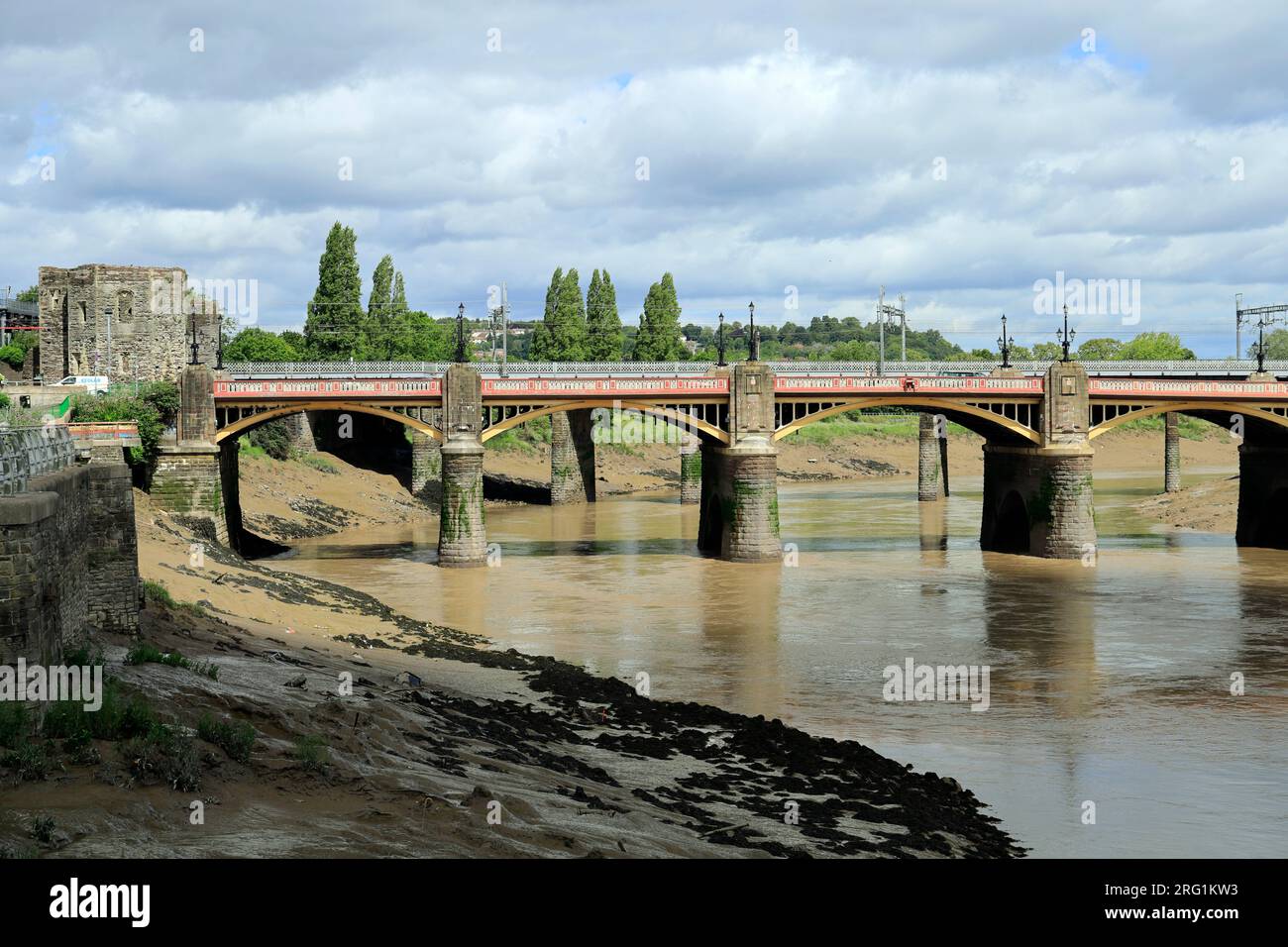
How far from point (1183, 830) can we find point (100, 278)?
2833 inches

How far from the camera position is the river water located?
23.5 metres

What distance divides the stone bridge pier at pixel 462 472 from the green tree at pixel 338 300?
3325 centimetres

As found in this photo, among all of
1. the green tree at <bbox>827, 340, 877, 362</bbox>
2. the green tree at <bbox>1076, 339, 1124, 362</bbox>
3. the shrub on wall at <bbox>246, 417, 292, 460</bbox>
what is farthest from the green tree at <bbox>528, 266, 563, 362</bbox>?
the green tree at <bbox>1076, 339, 1124, 362</bbox>

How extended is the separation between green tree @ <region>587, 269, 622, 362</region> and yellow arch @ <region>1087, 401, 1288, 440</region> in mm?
50147

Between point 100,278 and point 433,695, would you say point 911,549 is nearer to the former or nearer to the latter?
point 433,695

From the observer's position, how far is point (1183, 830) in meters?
20.8

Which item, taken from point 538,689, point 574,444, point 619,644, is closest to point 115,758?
point 538,689

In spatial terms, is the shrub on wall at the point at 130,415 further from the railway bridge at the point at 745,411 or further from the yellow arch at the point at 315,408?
the yellow arch at the point at 315,408

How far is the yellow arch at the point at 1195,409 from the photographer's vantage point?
2514 inches

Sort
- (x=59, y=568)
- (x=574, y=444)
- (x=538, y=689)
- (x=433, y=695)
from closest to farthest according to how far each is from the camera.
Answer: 1. (x=59, y=568)
2. (x=433, y=695)
3. (x=538, y=689)
4. (x=574, y=444)

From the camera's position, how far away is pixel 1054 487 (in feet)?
201

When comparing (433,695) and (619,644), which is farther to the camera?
(619,644)

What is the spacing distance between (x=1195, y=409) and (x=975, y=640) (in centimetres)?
3195

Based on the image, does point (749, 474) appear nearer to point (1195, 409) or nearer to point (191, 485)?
point (1195, 409)
